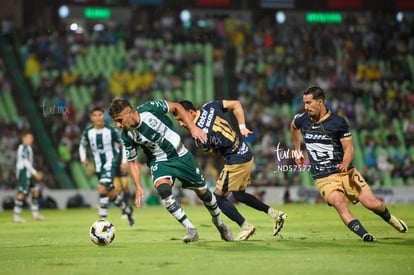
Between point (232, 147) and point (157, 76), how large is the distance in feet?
72.3

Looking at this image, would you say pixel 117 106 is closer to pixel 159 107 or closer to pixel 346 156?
pixel 159 107

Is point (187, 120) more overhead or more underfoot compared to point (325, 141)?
more overhead

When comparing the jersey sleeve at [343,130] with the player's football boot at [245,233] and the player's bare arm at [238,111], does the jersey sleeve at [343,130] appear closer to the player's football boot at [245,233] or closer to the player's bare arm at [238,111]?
the player's bare arm at [238,111]

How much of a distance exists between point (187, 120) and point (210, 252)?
203 cm

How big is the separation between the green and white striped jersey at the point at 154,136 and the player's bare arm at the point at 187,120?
0.40ft

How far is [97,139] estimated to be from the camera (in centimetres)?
1895

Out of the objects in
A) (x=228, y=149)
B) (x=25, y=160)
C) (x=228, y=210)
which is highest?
(x=228, y=149)

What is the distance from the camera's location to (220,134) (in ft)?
Result: 43.4

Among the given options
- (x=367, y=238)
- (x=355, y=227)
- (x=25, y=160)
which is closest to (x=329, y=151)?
(x=355, y=227)

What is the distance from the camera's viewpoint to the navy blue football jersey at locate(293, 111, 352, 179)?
12.1m

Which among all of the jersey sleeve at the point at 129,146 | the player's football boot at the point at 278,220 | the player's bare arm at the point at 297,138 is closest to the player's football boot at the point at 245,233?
the player's football boot at the point at 278,220

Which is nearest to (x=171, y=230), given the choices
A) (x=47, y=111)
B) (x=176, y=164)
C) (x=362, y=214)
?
(x=176, y=164)

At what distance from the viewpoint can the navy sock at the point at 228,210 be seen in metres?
13.0

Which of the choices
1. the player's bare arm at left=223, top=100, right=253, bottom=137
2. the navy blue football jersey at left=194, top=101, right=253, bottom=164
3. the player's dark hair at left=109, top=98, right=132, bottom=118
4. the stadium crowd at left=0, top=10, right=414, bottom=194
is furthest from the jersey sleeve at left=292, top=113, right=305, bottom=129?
the stadium crowd at left=0, top=10, right=414, bottom=194
